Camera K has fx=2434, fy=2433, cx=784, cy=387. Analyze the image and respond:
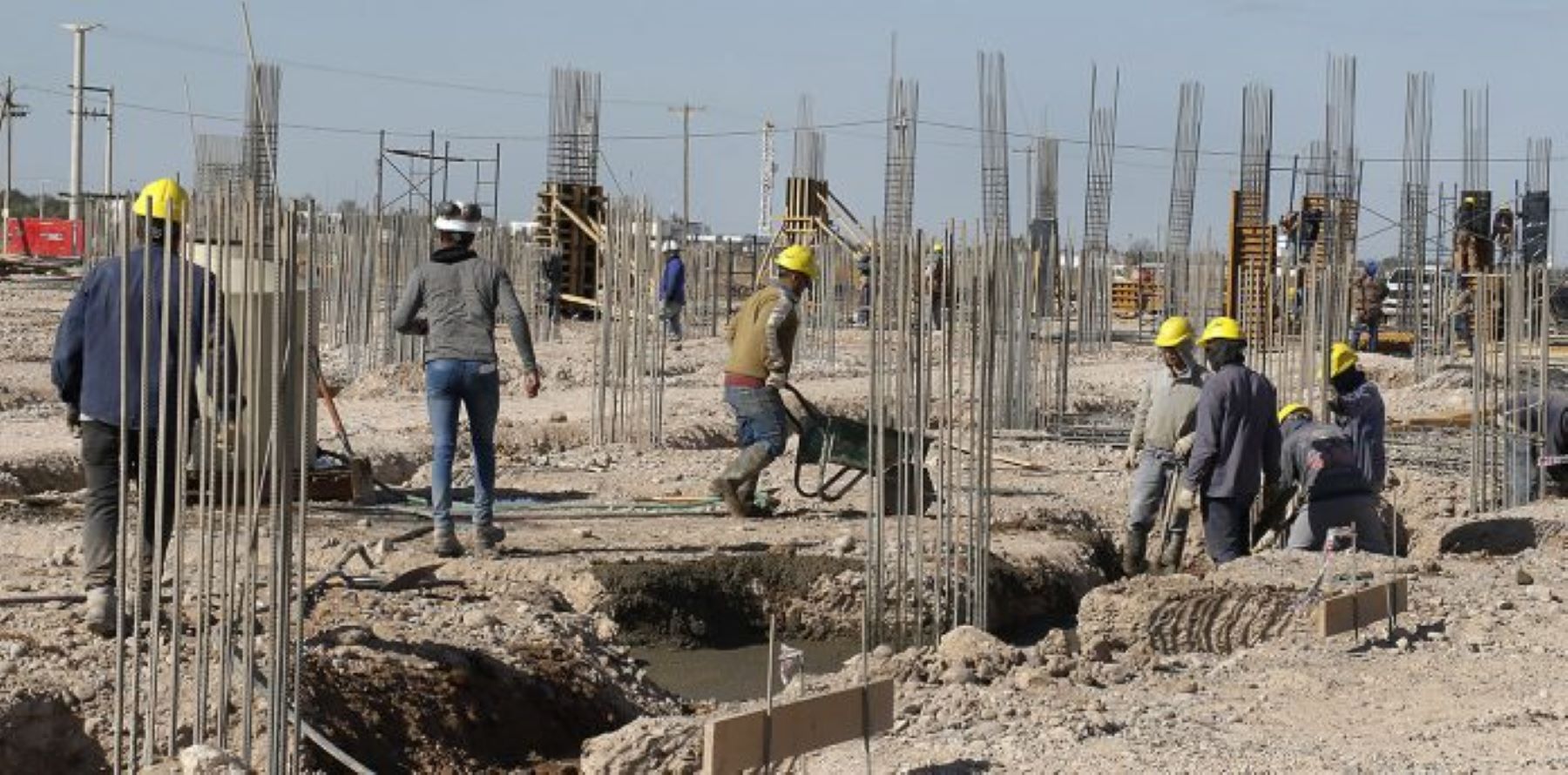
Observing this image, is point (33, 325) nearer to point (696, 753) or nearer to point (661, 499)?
point (661, 499)

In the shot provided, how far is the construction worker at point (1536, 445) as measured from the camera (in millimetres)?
13609

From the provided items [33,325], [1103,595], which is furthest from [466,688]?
[33,325]

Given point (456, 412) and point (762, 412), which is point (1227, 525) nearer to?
point (762, 412)

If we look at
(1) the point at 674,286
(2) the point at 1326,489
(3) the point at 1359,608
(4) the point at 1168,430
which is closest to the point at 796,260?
(4) the point at 1168,430

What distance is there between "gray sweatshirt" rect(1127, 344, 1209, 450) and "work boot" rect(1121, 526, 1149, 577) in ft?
1.43

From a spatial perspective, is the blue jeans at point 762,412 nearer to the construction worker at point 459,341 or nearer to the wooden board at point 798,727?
the construction worker at point 459,341

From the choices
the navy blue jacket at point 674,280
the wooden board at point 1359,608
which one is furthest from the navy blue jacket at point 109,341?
the navy blue jacket at point 674,280

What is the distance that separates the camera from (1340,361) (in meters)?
11.9

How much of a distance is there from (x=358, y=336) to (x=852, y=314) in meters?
15.5

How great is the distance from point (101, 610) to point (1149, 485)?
5.42 m

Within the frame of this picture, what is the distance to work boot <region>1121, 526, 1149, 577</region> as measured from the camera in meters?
11.5

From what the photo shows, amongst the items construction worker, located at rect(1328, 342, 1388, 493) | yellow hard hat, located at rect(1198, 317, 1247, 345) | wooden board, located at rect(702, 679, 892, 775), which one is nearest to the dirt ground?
wooden board, located at rect(702, 679, 892, 775)

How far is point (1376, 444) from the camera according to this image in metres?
11.5

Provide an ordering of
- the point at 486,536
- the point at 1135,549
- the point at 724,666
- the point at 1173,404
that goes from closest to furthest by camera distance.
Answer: the point at 724,666
the point at 486,536
the point at 1173,404
the point at 1135,549
